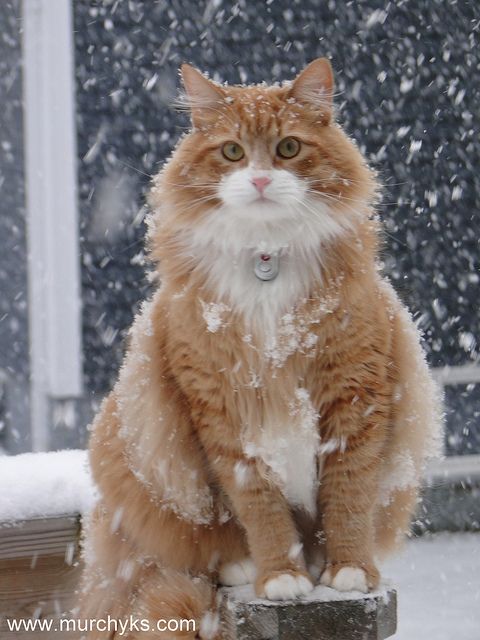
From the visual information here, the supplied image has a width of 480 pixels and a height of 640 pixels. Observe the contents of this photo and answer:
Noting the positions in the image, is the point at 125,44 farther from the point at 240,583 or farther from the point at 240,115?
the point at 240,583

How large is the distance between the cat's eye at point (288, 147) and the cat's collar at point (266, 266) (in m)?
0.22

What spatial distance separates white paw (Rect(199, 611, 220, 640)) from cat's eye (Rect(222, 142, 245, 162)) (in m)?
0.93

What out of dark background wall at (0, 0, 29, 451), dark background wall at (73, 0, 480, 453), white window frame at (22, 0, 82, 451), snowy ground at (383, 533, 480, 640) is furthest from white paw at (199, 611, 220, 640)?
dark background wall at (0, 0, 29, 451)

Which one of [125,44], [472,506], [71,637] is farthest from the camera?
[472,506]

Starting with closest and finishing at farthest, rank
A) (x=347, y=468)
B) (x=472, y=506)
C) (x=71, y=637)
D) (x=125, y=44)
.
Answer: (x=347, y=468) → (x=71, y=637) → (x=125, y=44) → (x=472, y=506)

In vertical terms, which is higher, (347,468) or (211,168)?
(211,168)

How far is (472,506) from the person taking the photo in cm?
529

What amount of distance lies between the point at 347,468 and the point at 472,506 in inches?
151

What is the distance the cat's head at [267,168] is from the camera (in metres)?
1.77

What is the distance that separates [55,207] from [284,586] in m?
3.51

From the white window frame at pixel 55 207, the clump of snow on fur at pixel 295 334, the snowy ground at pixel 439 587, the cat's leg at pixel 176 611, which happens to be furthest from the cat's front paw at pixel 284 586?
the white window frame at pixel 55 207

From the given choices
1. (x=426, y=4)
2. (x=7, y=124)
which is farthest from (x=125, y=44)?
(x=426, y=4)

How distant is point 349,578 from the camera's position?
5.41 feet

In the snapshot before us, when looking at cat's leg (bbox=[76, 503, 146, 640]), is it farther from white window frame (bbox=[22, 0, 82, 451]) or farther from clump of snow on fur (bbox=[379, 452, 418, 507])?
white window frame (bbox=[22, 0, 82, 451])
